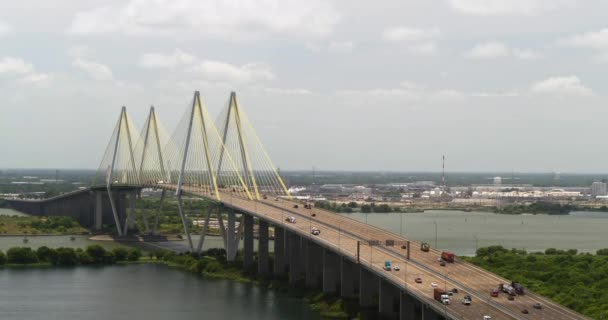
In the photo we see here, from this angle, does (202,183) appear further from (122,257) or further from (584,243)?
(584,243)

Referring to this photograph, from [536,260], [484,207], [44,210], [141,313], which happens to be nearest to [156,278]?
[141,313]

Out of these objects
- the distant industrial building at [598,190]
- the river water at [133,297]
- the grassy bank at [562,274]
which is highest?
the distant industrial building at [598,190]

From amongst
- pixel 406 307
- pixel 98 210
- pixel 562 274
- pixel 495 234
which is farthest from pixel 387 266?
pixel 495 234

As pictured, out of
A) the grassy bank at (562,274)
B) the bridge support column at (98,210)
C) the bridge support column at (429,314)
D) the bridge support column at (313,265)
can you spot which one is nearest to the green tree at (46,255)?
the bridge support column at (313,265)

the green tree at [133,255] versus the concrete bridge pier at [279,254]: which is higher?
the concrete bridge pier at [279,254]

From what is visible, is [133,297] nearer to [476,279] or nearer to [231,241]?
[231,241]

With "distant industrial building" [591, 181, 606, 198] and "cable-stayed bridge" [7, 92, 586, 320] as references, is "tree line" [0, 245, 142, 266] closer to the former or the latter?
"cable-stayed bridge" [7, 92, 586, 320]

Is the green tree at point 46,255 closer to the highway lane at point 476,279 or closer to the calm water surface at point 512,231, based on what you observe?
the highway lane at point 476,279


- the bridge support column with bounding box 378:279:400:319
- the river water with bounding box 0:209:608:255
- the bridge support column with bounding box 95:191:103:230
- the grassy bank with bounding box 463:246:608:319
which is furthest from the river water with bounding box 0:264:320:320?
the bridge support column with bounding box 95:191:103:230
